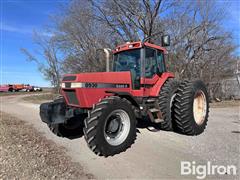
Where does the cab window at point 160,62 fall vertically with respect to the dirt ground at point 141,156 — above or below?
above

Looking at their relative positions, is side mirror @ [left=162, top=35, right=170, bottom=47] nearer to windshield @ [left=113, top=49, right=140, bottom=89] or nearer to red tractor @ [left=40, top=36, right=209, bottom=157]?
red tractor @ [left=40, top=36, right=209, bottom=157]

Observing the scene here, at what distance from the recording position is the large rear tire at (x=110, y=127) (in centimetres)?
397

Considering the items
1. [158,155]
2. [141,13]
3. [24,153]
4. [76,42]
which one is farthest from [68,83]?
[76,42]

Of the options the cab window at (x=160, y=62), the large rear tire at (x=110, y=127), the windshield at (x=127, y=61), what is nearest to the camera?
the large rear tire at (x=110, y=127)

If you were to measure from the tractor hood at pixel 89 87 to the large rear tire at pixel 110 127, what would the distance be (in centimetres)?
49

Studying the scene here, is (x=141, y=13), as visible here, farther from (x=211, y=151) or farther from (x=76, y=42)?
(x=211, y=151)

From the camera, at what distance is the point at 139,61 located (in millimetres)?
5555

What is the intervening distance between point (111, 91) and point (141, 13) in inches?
458

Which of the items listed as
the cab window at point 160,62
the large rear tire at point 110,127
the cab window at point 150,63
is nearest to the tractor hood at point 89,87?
the large rear tire at point 110,127

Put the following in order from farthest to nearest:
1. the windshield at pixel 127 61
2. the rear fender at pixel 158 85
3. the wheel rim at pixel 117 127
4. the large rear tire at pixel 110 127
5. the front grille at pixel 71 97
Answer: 1. the rear fender at pixel 158 85
2. the windshield at pixel 127 61
3. the front grille at pixel 71 97
4. the wheel rim at pixel 117 127
5. the large rear tire at pixel 110 127

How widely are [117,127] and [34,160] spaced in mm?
1839

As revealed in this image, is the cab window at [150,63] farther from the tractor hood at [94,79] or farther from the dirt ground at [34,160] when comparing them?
the dirt ground at [34,160]

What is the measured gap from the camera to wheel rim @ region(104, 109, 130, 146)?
14.2 ft

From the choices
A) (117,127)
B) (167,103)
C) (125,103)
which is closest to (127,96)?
(125,103)
